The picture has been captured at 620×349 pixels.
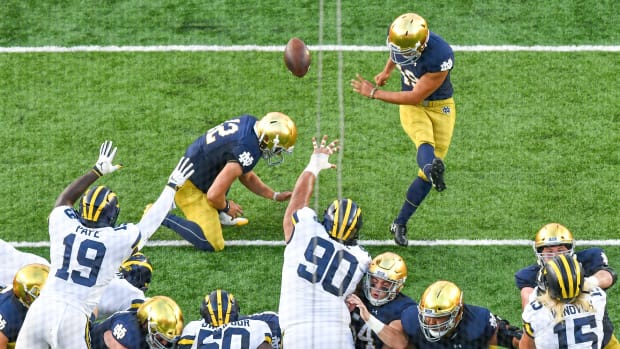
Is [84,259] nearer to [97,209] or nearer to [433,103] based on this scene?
[97,209]

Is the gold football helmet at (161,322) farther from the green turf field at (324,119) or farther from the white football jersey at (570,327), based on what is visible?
the white football jersey at (570,327)

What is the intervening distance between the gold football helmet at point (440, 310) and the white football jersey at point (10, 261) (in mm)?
2431

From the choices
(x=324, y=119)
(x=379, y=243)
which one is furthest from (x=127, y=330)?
(x=324, y=119)

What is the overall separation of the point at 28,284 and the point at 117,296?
64 cm

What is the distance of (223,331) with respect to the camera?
5.96 metres

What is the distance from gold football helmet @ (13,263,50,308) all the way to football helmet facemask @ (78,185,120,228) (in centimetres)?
41

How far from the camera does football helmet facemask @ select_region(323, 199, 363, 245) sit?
20.9 feet

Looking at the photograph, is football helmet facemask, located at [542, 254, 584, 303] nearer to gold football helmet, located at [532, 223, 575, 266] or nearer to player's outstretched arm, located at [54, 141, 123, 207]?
gold football helmet, located at [532, 223, 575, 266]

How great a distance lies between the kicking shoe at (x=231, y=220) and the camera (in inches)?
327

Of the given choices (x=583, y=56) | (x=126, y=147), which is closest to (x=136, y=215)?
(x=126, y=147)

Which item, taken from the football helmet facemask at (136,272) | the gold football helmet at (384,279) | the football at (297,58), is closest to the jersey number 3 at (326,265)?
the gold football helmet at (384,279)

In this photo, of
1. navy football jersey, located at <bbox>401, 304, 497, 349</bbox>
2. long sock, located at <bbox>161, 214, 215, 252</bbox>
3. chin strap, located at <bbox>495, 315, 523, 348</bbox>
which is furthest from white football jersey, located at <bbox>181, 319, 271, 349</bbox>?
long sock, located at <bbox>161, 214, 215, 252</bbox>

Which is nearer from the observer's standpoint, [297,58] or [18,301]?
[18,301]

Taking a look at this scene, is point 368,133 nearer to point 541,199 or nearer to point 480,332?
point 541,199
